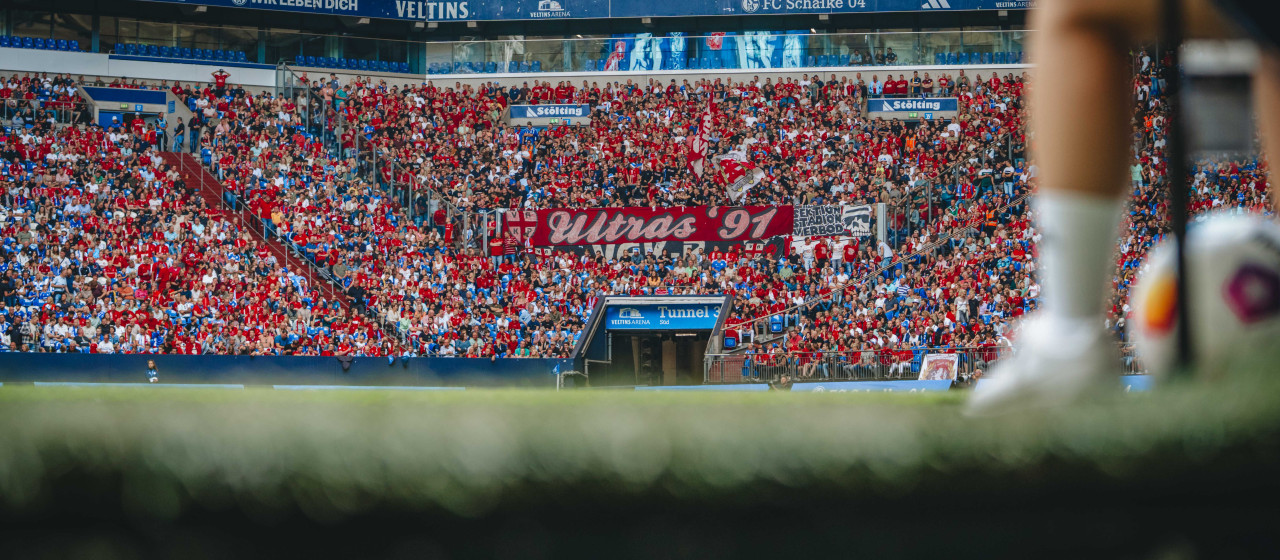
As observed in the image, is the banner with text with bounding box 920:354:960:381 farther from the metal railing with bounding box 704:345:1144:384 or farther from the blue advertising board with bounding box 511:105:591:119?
the blue advertising board with bounding box 511:105:591:119

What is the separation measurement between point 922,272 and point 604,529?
76.4 ft

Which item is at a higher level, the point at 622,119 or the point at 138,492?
the point at 622,119

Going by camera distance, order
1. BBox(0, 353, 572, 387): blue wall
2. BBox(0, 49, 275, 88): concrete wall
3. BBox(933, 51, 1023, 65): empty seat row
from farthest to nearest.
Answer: BBox(933, 51, 1023, 65): empty seat row < BBox(0, 49, 275, 88): concrete wall < BBox(0, 353, 572, 387): blue wall

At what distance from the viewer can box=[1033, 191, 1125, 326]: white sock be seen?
1330 mm

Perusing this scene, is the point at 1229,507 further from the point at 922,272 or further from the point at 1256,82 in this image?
the point at 922,272

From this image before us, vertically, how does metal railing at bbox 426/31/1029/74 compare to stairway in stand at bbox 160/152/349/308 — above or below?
above

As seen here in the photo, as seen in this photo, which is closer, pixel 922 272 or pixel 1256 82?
pixel 1256 82

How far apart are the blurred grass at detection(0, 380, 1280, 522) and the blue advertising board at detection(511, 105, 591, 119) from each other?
101ft

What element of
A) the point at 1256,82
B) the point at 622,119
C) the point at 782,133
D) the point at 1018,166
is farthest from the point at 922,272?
the point at 1256,82

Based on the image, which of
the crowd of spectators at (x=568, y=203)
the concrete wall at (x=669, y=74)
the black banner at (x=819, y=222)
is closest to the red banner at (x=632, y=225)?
the crowd of spectators at (x=568, y=203)

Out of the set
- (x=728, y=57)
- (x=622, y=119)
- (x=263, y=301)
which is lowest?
(x=263, y=301)

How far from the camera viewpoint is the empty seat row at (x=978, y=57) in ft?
101

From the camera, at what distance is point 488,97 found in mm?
32062

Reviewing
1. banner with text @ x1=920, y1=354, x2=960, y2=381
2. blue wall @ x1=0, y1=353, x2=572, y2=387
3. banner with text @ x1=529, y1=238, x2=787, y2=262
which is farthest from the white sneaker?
banner with text @ x1=529, y1=238, x2=787, y2=262
